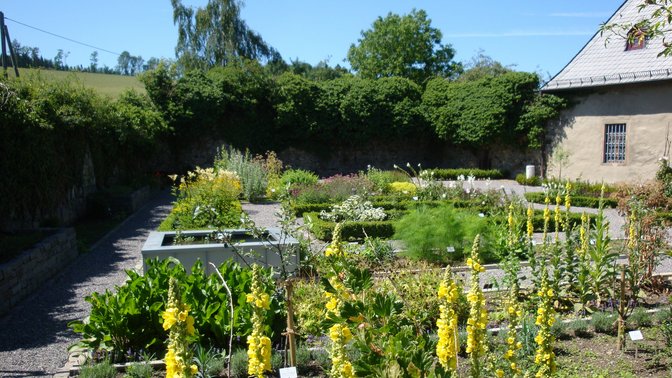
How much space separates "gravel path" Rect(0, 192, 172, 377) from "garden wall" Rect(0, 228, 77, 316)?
10cm

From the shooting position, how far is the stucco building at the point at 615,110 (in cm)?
1528

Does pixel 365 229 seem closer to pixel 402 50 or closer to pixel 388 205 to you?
pixel 388 205

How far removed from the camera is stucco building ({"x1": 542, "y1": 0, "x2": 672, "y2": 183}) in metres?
15.3

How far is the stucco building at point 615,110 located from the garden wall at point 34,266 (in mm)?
13911

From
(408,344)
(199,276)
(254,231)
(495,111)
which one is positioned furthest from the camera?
(495,111)

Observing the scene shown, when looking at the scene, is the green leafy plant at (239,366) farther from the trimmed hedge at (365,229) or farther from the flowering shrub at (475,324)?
the trimmed hedge at (365,229)

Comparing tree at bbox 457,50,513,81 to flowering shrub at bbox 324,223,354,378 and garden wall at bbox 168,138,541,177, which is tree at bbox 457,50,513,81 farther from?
flowering shrub at bbox 324,223,354,378

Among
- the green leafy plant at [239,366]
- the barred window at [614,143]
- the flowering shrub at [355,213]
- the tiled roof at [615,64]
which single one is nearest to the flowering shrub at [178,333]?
the green leafy plant at [239,366]

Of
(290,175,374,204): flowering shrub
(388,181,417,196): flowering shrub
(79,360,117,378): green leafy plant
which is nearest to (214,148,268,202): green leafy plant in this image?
(290,175,374,204): flowering shrub

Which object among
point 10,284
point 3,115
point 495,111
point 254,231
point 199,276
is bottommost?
point 10,284

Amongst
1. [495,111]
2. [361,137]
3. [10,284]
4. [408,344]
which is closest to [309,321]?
[408,344]

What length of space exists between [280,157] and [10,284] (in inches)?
653

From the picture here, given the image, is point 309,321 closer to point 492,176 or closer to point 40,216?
point 40,216

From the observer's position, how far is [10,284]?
18.6ft
